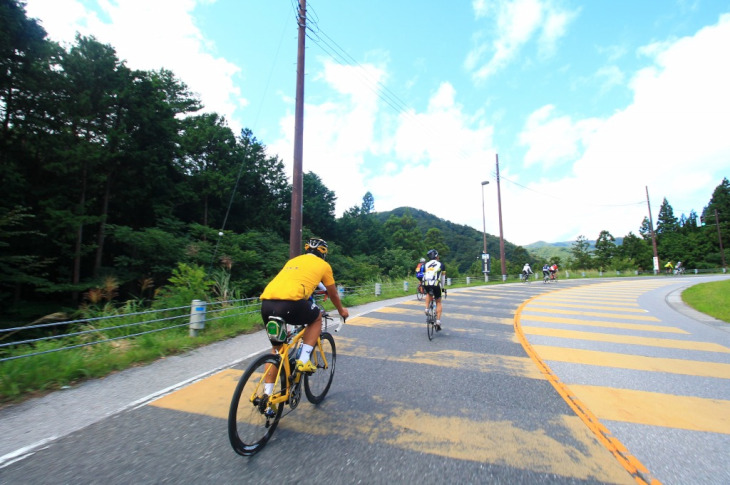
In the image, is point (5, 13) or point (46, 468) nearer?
point (46, 468)

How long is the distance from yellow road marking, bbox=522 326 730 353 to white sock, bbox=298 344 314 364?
6610 millimetres

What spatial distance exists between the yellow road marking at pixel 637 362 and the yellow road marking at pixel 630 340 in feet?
4.09

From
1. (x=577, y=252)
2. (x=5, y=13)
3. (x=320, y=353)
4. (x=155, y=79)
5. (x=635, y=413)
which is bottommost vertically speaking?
(x=635, y=413)

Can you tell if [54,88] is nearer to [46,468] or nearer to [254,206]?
[254,206]

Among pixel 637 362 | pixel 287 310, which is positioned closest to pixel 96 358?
pixel 287 310

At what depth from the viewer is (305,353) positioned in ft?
10.7

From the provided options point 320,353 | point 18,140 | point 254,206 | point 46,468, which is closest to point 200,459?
point 46,468

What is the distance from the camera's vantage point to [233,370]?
482cm

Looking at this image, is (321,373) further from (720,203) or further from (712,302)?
(720,203)

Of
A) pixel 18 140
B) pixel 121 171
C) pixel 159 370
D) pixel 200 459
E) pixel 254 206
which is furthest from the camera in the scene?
pixel 254 206

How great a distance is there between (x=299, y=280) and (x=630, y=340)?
8.13 m

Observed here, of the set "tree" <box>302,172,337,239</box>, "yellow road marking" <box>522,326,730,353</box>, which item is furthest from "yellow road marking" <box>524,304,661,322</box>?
"tree" <box>302,172,337,239</box>

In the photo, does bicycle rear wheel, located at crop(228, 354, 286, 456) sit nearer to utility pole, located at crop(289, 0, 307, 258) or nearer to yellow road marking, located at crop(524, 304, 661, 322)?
utility pole, located at crop(289, 0, 307, 258)

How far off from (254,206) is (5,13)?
22.8m
